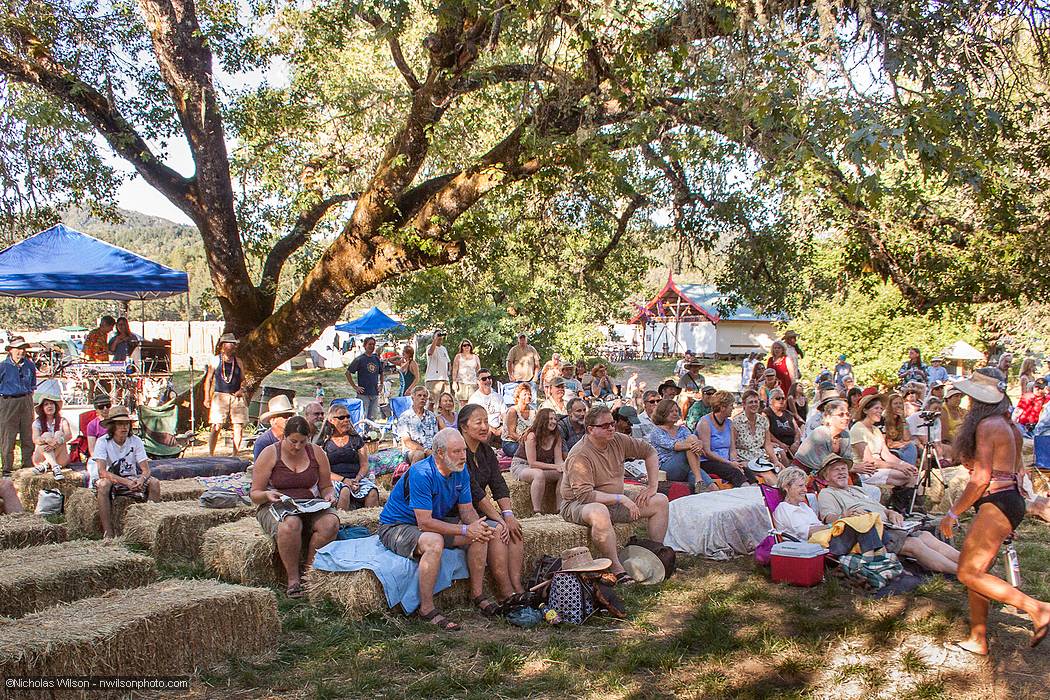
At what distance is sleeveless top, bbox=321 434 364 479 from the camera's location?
7676mm

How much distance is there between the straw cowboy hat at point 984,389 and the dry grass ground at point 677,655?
1.44 m

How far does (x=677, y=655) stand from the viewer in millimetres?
4605

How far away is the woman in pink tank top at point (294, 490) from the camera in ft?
18.5

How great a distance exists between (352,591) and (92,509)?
10.8 ft

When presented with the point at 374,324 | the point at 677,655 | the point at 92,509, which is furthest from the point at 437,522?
the point at 374,324

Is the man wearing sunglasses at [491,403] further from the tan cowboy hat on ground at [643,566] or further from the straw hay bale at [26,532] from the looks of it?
the straw hay bale at [26,532]

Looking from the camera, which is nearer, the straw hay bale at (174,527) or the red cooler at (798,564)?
the red cooler at (798,564)

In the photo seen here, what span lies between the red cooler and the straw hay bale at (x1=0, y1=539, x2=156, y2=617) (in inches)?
172

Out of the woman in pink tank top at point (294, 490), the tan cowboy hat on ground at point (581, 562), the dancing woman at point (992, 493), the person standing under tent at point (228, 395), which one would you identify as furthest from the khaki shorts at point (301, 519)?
the person standing under tent at point (228, 395)

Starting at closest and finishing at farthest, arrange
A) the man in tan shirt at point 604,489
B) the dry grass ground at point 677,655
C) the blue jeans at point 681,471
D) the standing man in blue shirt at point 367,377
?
1. the dry grass ground at point 677,655
2. the man in tan shirt at point 604,489
3. the blue jeans at point 681,471
4. the standing man in blue shirt at point 367,377

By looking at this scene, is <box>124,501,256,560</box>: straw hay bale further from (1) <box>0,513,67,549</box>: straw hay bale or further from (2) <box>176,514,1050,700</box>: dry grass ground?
(2) <box>176,514,1050,700</box>: dry grass ground

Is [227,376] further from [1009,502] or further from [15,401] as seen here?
[1009,502]

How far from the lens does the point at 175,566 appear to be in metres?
6.10

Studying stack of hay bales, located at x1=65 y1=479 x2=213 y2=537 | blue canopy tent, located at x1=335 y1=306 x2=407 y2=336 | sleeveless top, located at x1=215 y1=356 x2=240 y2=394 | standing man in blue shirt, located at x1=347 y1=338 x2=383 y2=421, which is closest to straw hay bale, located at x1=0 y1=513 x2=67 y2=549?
stack of hay bales, located at x1=65 y1=479 x2=213 y2=537
